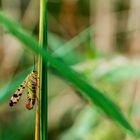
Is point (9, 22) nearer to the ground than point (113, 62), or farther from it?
farther from it

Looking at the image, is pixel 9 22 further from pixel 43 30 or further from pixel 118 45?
pixel 118 45

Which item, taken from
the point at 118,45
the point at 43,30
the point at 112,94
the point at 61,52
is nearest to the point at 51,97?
the point at 118,45

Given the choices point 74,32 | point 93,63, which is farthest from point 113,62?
point 74,32

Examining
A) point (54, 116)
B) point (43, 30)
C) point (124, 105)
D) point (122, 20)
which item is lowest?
point (54, 116)

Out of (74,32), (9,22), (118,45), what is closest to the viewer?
(9,22)

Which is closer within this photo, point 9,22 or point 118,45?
point 9,22

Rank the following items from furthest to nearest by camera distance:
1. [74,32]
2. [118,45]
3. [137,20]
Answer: [74,32], [118,45], [137,20]

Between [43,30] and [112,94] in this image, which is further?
[112,94]

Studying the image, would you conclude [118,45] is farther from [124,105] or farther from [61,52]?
[61,52]

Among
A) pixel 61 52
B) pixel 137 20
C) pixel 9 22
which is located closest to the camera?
pixel 9 22
